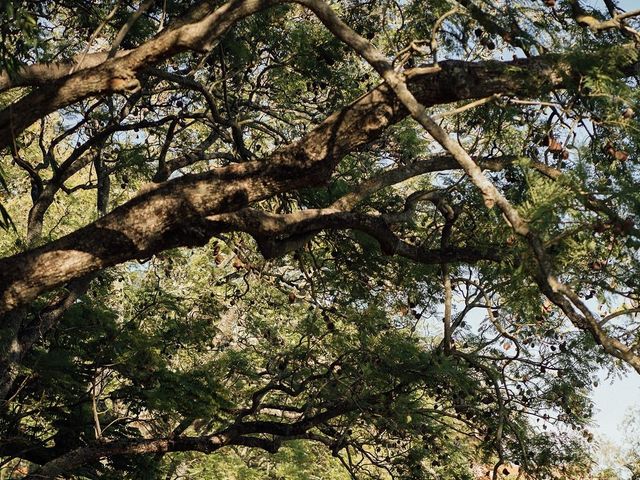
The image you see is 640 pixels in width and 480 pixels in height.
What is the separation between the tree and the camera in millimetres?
4535

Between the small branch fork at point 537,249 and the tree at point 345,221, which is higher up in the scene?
the tree at point 345,221

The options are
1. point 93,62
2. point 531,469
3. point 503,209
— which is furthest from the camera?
point 531,469

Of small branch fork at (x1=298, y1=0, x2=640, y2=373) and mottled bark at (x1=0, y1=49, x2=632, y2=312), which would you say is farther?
mottled bark at (x1=0, y1=49, x2=632, y2=312)

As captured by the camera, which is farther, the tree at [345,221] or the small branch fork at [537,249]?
the tree at [345,221]

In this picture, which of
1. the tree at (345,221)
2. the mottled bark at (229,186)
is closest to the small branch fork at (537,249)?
the tree at (345,221)

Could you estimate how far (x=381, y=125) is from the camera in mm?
Answer: 4957

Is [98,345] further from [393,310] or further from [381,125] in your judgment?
[381,125]

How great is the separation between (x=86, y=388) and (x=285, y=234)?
4.53m

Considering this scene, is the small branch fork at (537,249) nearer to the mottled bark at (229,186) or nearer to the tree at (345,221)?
the tree at (345,221)

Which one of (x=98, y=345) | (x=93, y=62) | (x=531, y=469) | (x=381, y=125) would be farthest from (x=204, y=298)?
(x=381, y=125)

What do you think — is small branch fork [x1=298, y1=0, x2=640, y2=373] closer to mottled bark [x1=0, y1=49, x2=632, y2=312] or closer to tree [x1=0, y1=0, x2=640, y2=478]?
tree [x1=0, y1=0, x2=640, y2=478]

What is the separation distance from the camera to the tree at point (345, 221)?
14.9ft

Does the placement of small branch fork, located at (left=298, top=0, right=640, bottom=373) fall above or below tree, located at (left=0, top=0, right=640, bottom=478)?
below

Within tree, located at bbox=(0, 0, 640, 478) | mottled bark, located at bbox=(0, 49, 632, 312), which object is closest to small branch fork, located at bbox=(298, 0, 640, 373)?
tree, located at bbox=(0, 0, 640, 478)
